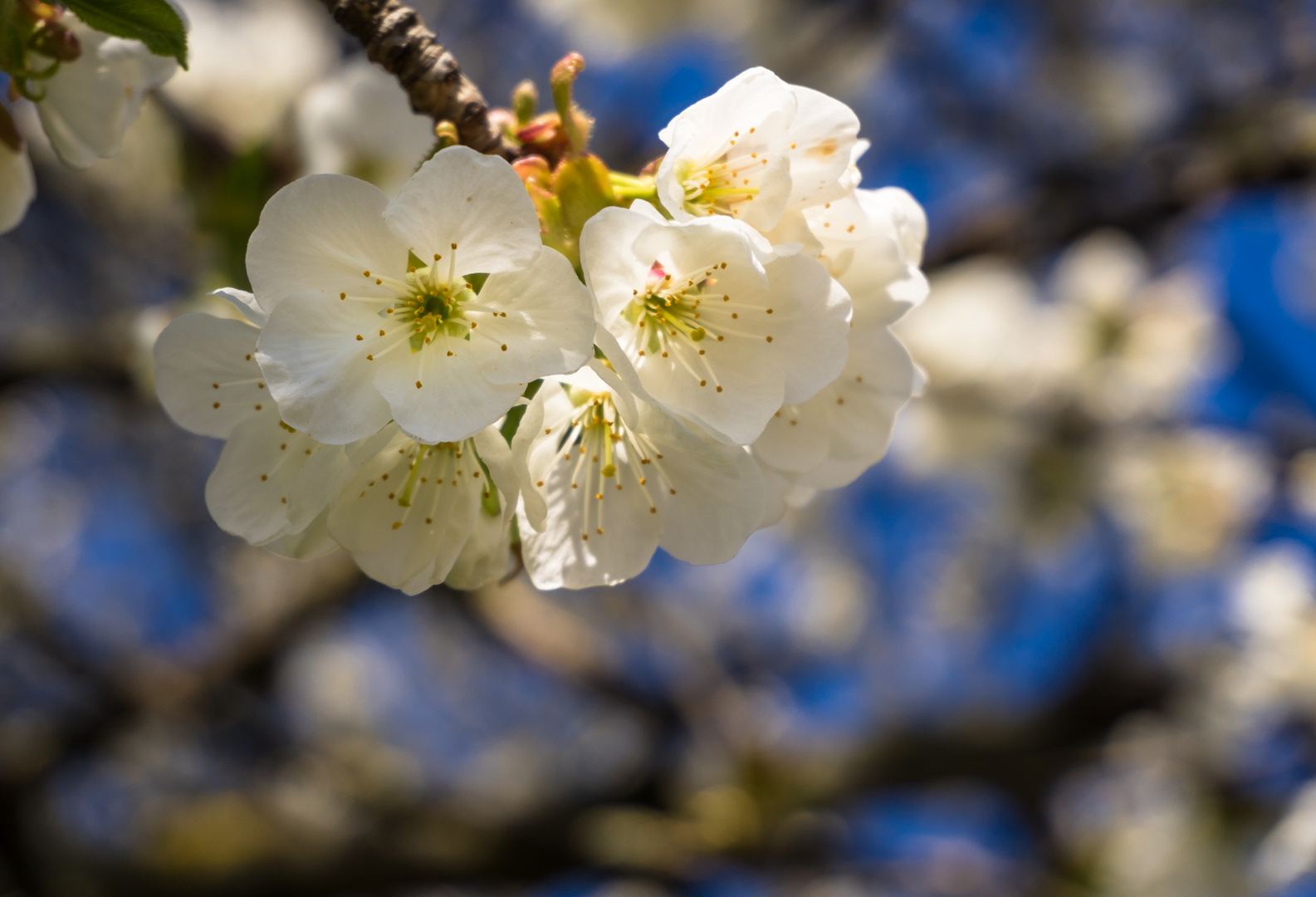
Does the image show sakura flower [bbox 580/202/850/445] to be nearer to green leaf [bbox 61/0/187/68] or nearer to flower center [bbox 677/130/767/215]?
flower center [bbox 677/130/767/215]

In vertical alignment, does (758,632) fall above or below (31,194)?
above

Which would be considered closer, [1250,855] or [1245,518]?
[1250,855]

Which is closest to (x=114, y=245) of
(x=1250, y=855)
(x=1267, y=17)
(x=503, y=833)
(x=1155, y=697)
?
(x=503, y=833)

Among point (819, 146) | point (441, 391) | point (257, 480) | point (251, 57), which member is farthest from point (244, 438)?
point (251, 57)

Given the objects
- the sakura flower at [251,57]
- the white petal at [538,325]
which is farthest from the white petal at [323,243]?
the sakura flower at [251,57]

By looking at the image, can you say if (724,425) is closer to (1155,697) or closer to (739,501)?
(739,501)

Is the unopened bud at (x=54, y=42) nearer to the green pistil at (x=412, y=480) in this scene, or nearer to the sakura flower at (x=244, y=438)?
the sakura flower at (x=244, y=438)

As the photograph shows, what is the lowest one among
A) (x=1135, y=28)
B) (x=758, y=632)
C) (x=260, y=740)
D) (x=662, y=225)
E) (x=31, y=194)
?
(x=662, y=225)

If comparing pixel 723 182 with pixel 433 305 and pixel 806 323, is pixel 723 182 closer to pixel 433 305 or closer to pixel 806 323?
pixel 806 323
